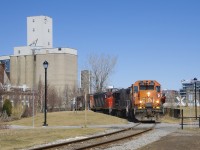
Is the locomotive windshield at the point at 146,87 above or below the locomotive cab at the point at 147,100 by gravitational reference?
above

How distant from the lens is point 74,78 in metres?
190

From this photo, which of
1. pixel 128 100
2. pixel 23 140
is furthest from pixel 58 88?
pixel 23 140

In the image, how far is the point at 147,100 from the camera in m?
39.7

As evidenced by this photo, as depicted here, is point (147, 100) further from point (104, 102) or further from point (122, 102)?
point (104, 102)

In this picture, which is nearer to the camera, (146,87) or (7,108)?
(146,87)

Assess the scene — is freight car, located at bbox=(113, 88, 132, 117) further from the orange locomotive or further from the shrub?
the shrub

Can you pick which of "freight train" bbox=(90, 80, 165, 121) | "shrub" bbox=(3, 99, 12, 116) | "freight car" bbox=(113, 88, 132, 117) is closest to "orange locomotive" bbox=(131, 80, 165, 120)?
"freight train" bbox=(90, 80, 165, 121)

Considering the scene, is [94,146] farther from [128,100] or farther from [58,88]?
[58,88]

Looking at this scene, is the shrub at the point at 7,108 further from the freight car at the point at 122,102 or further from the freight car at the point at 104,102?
the freight car at the point at 122,102

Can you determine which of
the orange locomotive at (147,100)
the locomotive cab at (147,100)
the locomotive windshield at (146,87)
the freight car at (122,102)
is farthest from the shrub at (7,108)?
the locomotive windshield at (146,87)

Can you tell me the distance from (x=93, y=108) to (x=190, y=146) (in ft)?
175

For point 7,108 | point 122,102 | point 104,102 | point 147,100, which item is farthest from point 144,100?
point 7,108

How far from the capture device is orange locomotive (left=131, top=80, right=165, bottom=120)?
128 feet

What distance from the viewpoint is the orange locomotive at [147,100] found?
39.2 meters
